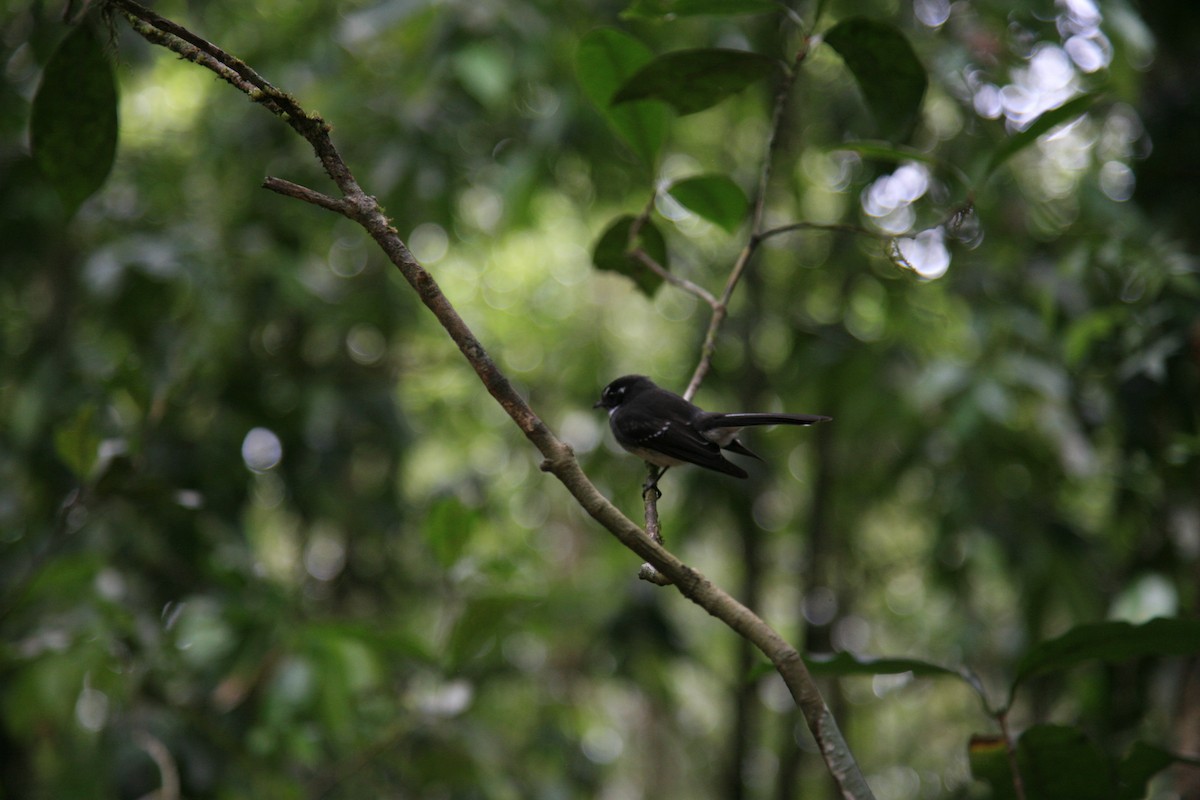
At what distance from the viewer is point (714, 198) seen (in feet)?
6.91

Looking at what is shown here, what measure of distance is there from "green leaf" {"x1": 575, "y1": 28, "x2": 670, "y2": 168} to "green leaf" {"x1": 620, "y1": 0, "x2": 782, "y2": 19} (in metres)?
0.07

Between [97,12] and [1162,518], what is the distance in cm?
318

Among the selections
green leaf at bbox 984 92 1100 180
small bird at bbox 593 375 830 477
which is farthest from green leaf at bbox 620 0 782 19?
small bird at bbox 593 375 830 477

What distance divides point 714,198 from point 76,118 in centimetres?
125

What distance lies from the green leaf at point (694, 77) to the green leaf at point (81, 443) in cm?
157

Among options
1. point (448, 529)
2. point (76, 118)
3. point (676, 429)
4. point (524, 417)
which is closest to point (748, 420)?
point (676, 429)

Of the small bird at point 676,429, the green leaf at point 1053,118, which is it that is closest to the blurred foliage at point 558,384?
the green leaf at point 1053,118

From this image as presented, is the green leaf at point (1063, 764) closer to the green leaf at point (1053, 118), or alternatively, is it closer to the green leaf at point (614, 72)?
the green leaf at point (1053, 118)

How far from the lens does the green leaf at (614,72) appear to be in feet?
6.22

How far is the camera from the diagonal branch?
1.15 meters

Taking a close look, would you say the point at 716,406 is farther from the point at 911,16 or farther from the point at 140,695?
the point at 140,695

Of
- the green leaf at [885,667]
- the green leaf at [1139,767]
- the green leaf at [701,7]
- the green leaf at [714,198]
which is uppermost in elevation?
the green leaf at [701,7]

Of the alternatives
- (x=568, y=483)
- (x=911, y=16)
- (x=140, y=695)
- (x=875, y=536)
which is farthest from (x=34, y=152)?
(x=875, y=536)

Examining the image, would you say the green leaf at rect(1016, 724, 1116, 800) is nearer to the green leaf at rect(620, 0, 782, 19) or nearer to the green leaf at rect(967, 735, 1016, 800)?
the green leaf at rect(967, 735, 1016, 800)
